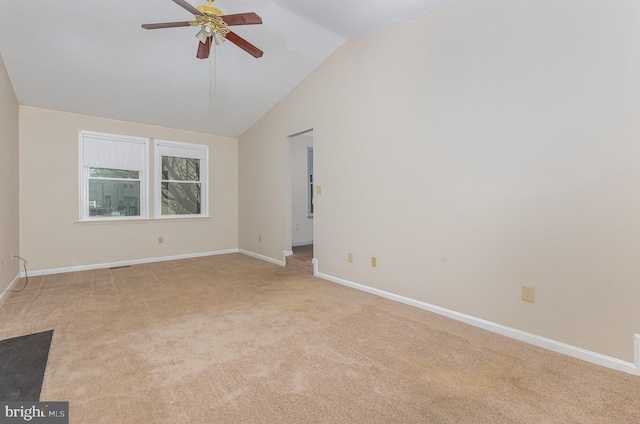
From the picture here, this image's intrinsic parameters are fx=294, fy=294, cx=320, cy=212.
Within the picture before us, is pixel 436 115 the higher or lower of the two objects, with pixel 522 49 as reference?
lower

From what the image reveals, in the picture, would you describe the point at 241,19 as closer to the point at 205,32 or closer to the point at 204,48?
the point at 205,32

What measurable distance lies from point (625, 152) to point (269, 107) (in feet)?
15.2

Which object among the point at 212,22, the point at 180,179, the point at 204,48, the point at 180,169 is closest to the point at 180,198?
the point at 180,179

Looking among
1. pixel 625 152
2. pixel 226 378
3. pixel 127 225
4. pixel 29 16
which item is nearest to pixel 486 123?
pixel 625 152

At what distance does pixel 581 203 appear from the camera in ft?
6.97

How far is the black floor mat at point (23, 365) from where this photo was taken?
67.0 inches

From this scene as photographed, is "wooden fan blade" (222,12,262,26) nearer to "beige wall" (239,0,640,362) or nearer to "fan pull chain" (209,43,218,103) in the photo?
"fan pull chain" (209,43,218,103)

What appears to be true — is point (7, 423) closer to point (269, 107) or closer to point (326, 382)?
point (326, 382)

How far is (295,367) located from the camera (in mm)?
1978

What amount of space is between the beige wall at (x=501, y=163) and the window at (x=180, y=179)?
10.7 ft

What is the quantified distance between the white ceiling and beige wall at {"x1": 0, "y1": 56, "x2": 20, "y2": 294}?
31cm

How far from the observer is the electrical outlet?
92.7 inches

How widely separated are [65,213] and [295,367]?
474 centimetres

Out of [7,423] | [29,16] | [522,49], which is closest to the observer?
[7,423]
